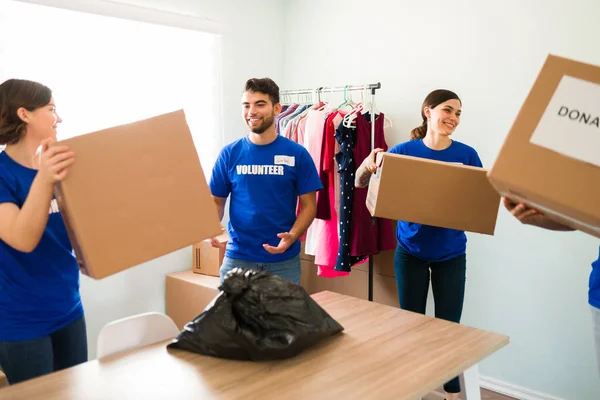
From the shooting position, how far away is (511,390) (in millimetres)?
3068

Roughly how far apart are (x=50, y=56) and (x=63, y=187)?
1.89m

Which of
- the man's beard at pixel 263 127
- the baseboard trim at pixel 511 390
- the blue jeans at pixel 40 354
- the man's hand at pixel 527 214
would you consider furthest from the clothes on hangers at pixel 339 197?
the blue jeans at pixel 40 354

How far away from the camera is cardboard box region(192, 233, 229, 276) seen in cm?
351

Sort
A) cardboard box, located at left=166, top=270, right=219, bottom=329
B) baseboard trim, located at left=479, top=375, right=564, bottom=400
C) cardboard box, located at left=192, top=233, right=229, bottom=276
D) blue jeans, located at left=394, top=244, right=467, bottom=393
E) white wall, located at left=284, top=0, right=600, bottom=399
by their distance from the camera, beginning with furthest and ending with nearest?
cardboard box, located at left=192, top=233, right=229, bottom=276 → cardboard box, located at left=166, top=270, right=219, bottom=329 → baseboard trim, located at left=479, top=375, right=564, bottom=400 → white wall, located at left=284, top=0, right=600, bottom=399 → blue jeans, located at left=394, top=244, right=467, bottom=393

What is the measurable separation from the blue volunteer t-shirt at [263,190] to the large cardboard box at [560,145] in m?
1.32

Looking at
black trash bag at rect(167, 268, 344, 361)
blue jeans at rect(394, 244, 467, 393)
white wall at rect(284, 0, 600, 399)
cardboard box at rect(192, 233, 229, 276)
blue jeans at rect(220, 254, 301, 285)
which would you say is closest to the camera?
black trash bag at rect(167, 268, 344, 361)

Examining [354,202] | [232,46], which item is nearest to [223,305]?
[354,202]

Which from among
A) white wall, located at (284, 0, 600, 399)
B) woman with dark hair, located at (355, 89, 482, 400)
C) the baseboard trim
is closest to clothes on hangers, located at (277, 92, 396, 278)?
white wall, located at (284, 0, 600, 399)

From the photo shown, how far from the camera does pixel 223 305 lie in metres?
1.53

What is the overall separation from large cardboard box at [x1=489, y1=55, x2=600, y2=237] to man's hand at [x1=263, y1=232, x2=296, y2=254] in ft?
3.96

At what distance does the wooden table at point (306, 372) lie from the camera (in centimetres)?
132

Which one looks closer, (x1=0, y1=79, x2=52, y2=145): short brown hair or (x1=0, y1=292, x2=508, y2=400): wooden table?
(x1=0, y1=292, x2=508, y2=400): wooden table

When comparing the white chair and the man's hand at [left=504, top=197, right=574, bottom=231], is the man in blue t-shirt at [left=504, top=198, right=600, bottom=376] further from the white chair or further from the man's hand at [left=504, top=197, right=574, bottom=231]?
the white chair

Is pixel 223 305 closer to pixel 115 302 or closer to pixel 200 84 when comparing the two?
pixel 115 302
